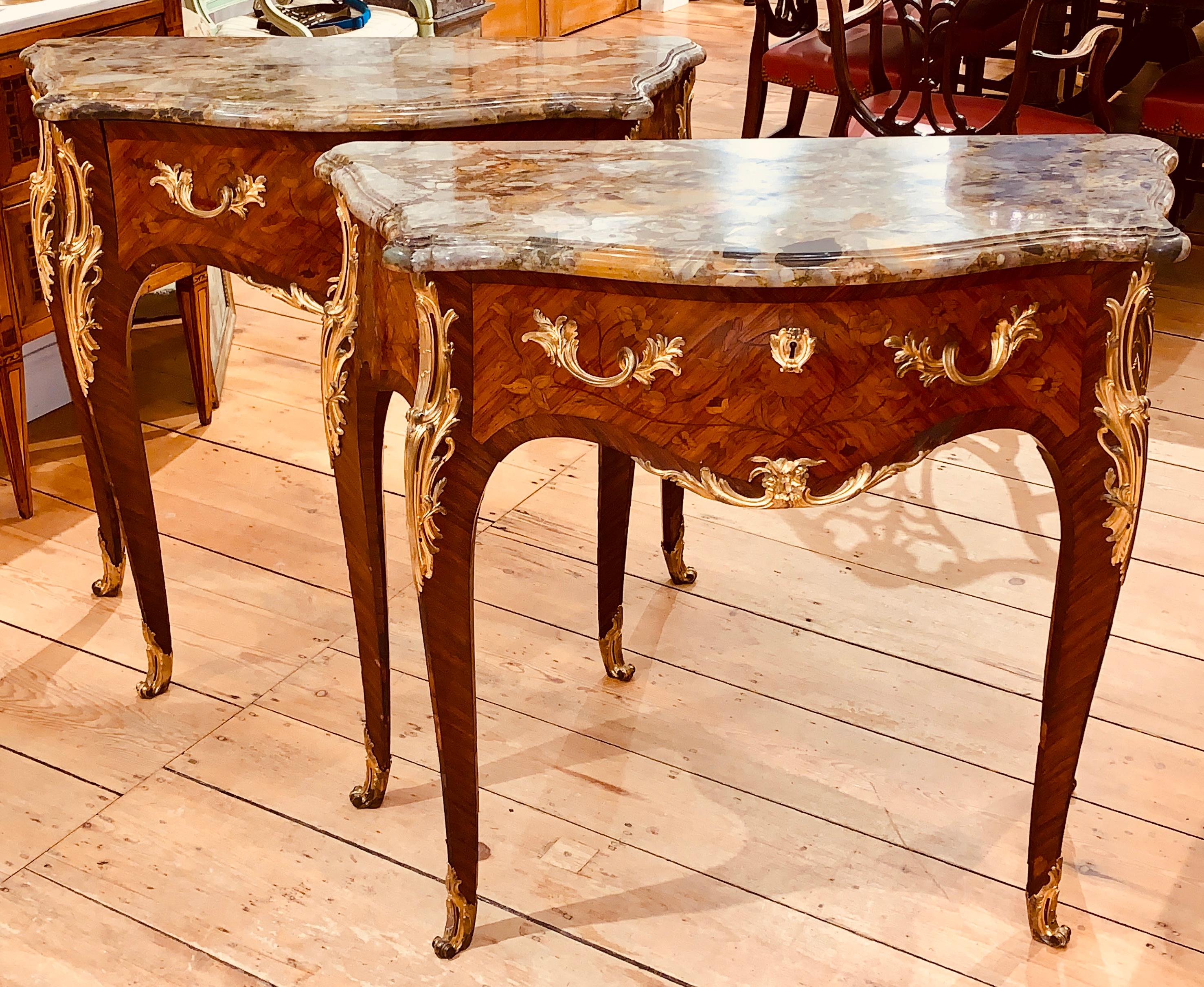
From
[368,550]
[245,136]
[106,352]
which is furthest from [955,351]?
[106,352]

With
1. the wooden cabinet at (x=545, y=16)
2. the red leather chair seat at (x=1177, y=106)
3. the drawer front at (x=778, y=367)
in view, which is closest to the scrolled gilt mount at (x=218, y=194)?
the drawer front at (x=778, y=367)

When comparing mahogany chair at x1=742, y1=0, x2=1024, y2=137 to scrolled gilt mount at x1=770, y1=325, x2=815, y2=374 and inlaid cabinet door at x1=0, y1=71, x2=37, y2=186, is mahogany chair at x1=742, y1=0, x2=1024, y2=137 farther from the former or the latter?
scrolled gilt mount at x1=770, y1=325, x2=815, y2=374

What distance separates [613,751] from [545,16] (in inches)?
177

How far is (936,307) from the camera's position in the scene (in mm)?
1096

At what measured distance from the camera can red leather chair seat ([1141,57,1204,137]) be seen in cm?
288

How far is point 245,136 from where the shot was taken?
→ 143 centimetres

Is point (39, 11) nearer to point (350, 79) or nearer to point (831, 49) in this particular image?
point (350, 79)

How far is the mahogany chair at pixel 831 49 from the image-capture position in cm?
314

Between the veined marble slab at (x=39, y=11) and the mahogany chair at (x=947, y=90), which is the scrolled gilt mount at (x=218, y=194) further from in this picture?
the mahogany chair at (x=947, y=90)

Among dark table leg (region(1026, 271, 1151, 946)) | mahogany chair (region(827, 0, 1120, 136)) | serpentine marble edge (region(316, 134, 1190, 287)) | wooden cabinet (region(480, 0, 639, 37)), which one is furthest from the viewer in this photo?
wooden cabinet (region(480, 0, 639, 37))

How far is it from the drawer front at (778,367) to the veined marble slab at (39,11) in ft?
4.29

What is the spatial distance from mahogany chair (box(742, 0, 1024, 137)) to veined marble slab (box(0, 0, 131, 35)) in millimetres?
1555

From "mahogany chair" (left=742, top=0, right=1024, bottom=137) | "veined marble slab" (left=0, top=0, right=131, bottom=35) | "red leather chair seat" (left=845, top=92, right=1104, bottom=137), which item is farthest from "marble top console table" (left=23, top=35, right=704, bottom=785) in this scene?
"mahogany chair" (left=742, top=0, right=1024, bottom=137)

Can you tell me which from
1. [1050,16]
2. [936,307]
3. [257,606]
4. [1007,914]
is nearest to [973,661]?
[1007,914]
